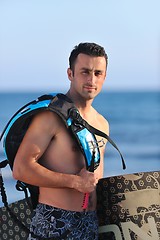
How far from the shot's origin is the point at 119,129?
2456 cm

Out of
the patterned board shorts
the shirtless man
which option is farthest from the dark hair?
the patterned board shorts

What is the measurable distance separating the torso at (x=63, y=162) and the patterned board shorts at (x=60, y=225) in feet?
0.10

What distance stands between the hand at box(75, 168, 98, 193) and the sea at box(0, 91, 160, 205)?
6516 mm

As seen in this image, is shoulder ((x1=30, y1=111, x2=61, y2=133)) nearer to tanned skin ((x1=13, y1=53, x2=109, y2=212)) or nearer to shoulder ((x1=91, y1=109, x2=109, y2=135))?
tanned skin ((x1=13, y1=53, x2=109, y2=212))

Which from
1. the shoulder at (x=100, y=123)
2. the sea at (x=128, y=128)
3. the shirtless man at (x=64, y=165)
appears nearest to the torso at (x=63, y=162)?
the shirtless man at (x=64, y=165)

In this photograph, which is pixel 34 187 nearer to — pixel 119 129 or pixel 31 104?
pixel 31 104

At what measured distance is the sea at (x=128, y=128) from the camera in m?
14.4

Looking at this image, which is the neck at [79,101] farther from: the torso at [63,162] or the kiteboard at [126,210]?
the kiteboard at [126,210]

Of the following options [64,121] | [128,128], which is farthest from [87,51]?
[128,128]

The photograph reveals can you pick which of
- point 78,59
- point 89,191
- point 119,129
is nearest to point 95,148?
point 89,191

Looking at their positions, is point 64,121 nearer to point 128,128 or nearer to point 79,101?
point 79,101

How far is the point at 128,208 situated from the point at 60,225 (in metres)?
0.39

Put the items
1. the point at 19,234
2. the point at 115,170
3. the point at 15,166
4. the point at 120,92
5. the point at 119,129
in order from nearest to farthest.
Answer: the point at 15,166
the point at 19,234
the point at 115,170
the point at 119,129
the point at 120,92

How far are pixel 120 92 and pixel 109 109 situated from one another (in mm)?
14888
